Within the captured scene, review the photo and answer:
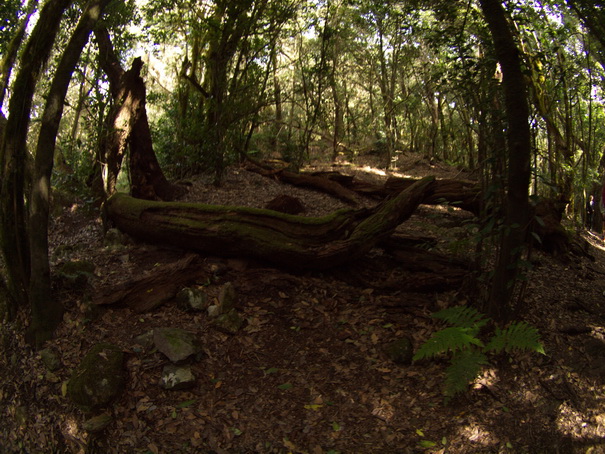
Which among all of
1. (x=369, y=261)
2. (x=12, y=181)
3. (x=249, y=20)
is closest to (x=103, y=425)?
(x=12, y=181)

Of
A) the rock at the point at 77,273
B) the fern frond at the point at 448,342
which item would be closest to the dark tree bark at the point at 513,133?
the fern frond at the point at 448,342

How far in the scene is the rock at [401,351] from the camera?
A: 164 inches

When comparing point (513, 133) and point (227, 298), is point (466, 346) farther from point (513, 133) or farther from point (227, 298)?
point (227, 298)

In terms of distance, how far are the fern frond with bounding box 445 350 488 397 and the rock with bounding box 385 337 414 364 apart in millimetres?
591

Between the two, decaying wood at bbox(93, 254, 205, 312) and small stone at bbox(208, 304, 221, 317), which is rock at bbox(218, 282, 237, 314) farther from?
decaying wood at bbox(93, 254, 205, 312)

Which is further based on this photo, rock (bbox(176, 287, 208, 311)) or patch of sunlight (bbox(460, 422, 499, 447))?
rock (bbox(176, 287, 208, 311))

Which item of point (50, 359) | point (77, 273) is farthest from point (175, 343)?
point (77, 273)

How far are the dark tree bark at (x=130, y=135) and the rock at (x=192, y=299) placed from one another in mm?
2995

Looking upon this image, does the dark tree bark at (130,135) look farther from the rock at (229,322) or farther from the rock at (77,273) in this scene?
the rock at (229,322)

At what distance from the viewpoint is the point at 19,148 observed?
4672mm

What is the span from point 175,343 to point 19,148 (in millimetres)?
2727

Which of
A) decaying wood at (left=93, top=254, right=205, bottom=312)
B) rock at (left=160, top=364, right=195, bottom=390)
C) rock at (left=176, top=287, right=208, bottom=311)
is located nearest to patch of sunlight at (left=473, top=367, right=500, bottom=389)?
rock at (left=160, top=364, right=195, bottom=390)

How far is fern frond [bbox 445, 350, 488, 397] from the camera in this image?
11.4ft

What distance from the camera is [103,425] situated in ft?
12.0
